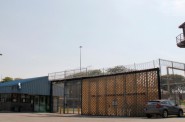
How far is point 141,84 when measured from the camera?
26.6 m

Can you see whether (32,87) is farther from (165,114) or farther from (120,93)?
(165,114)

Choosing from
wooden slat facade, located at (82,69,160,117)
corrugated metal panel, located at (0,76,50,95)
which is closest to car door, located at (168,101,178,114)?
wooden slat facade, located at (82,69,160,117)

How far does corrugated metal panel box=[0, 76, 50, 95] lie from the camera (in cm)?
3634

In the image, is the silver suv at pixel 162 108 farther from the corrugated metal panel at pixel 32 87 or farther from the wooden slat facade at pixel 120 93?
the corrugated metal panel at pixel 32 87

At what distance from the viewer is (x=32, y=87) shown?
37531 millimetres

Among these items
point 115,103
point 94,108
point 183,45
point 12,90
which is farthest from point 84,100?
point 183,45

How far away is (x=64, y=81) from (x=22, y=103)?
20.5 feet

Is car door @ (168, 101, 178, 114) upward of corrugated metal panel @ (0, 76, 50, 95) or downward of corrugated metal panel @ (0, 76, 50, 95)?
downward

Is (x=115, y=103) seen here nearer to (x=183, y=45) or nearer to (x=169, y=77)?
(x=169, y=77)

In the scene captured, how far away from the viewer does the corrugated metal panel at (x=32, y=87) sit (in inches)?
1431

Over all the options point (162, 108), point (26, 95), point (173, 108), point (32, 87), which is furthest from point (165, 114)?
point (26, 95)

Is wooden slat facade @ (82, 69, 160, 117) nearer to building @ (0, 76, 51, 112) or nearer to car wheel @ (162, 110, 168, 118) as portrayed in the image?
car wheel @ (162, 110, 168, 118)

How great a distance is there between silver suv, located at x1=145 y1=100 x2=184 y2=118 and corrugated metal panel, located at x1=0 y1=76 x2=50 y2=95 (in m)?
19.0

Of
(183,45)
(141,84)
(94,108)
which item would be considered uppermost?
(183,45)
